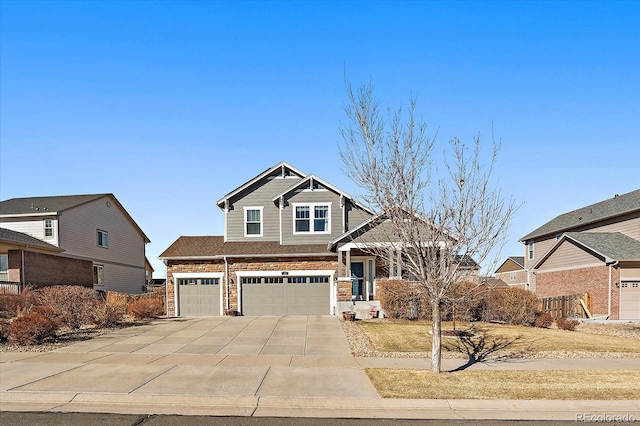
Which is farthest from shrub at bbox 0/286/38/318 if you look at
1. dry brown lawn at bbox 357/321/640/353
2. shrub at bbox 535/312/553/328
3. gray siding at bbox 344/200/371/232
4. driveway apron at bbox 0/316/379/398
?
shrub at bbox 535/312/553/328

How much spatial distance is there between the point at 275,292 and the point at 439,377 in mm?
15468

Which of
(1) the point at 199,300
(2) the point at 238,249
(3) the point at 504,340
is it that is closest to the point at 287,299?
(2) the point at 238,249

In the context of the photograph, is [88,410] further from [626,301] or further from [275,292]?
[626,301]

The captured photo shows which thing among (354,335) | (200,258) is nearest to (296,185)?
(200,258)

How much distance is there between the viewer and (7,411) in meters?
7.88

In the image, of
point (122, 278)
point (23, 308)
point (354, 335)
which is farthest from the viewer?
point (122, 278)

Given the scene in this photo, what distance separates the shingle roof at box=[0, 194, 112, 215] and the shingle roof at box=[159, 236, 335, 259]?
9568 mm

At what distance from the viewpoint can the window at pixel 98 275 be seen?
110 ft

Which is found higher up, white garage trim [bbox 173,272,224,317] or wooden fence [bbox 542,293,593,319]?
white garage trim [bbox 173,272,224,317]

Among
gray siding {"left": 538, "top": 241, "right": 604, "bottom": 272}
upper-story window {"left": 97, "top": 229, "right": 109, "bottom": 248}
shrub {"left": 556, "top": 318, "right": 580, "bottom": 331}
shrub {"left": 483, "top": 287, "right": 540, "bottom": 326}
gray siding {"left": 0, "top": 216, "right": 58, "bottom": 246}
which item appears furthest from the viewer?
→ upper-story window {"left": 97, "top": 229, "right": 109, "bottom": 248}

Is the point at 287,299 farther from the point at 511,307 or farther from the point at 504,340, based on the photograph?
the point at 504,340

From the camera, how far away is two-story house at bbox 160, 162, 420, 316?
24.5 metres

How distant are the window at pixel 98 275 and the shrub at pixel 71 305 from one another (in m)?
15.8

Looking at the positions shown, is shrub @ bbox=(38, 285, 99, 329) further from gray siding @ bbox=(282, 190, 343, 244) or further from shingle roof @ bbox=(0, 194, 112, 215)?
shingle roof @ bbox=(0, 194, 112, 215)
